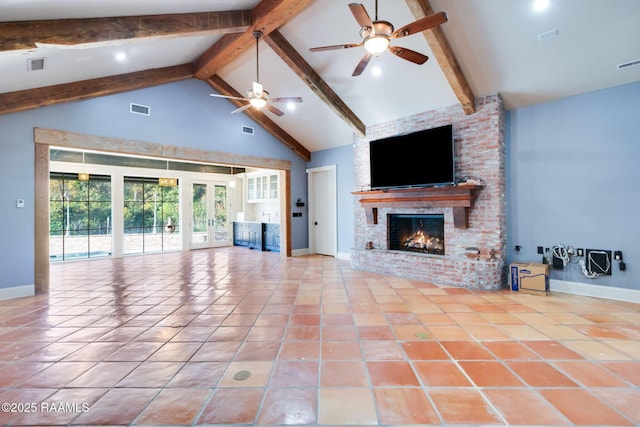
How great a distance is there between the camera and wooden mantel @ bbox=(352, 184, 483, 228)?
461 centimetres

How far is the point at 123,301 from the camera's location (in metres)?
4.00

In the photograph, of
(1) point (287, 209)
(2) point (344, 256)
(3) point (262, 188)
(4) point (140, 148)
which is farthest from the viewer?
(3) point (262, 188)

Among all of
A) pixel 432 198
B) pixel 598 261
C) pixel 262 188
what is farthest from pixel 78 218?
pixel 598 261

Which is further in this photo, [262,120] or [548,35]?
[262,120]

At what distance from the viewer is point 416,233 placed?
577 centimetres

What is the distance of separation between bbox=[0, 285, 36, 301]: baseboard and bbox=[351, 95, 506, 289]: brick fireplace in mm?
5650

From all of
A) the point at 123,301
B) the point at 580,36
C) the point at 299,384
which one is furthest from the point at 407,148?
the point at 123,301

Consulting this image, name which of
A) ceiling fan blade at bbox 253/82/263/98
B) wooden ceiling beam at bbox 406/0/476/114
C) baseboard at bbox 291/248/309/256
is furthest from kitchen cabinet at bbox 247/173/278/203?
wooden ceiling beam at bbox 406/0/476/114

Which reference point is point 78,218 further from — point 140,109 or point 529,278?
point 529,278

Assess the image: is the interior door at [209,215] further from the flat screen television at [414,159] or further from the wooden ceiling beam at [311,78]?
the flat screen television at [414,159]

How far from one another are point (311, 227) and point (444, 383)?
6.37m

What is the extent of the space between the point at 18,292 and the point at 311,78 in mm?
5698

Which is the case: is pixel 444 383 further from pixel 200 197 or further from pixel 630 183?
pixel 200 197

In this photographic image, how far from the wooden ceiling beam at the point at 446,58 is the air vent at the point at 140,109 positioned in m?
4.84
